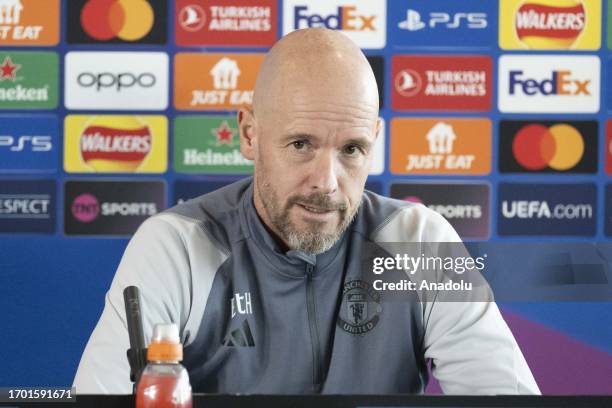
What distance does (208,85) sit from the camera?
8.16ft

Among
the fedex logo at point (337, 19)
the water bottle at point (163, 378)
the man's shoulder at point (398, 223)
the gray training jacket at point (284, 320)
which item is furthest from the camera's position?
the fedex logo at point (337, 19)

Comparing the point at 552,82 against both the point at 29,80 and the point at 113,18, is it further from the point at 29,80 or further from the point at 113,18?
the point at 29,80

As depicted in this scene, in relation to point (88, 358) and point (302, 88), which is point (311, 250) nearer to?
point (302, 88)

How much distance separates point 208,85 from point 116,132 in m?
0.30

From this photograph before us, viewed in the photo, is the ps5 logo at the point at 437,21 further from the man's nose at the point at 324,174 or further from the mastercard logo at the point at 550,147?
the man's nose at the point at 324,174

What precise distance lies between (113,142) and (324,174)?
1.21 metres

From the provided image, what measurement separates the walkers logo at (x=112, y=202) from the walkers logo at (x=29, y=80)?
0.26 metres

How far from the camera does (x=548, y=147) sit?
251cm

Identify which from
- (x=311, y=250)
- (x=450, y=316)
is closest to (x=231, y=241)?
(x=311, y=250)

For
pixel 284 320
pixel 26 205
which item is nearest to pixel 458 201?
pixel 284 320

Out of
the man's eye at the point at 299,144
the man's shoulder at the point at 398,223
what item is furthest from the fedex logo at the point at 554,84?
the man's eye at the point at 299,144

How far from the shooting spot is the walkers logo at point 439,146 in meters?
2.49

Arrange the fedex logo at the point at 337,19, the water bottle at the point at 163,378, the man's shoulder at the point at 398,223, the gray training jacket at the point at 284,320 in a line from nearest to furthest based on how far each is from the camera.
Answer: the water bottle at the point at 163,378 → the gray training jacket at the point at 284,320 → the man's shoulder at the point at 398,223 → the fedex logo at the point at 337,19

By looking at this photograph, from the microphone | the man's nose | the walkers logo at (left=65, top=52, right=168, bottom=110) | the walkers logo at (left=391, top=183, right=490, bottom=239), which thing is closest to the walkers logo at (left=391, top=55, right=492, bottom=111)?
the walkers logo at (left=391, top=183, right=490, bottom=239)
